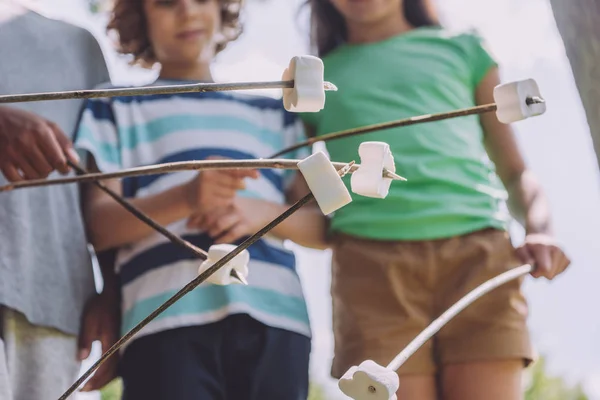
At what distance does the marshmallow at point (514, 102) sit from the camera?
0.72 meters

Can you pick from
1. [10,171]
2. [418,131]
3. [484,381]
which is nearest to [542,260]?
[484,381]

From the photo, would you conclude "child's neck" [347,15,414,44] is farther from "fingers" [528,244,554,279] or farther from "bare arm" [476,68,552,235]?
"fingers" [528,244,554,279]

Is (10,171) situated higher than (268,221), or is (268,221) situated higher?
(10,171)

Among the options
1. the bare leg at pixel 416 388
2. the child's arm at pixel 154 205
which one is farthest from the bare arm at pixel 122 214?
the bare leg at pixel 416 388

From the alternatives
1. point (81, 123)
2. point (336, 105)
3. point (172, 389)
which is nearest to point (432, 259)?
point (336, 105)

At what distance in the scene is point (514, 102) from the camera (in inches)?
28.3

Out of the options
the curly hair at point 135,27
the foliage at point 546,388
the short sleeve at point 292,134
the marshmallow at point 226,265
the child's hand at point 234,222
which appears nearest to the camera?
the marshmallow at point 226,265

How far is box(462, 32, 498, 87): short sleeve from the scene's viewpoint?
1.41 metres

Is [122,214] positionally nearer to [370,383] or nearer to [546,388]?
[370,383]

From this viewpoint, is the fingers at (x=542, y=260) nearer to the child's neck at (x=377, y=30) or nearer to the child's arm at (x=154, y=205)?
the child's arm at (x=154, y=205)

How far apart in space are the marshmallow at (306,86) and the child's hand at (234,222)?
1.84 feet

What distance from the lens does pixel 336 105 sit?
1362 millimetres

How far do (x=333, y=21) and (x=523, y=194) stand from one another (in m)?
0.46

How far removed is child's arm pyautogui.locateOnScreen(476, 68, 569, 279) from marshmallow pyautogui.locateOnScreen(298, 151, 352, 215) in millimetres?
613
